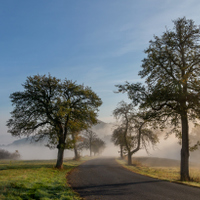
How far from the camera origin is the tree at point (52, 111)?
Answer: 2070cm

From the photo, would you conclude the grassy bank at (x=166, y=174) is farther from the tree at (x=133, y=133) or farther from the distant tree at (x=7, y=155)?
the distant tree at (x=7, y=155)

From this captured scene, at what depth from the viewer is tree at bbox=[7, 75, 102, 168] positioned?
20.7m

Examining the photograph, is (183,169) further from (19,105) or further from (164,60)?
(19,105)

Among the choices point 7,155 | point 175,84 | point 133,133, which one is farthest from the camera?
point 7,155

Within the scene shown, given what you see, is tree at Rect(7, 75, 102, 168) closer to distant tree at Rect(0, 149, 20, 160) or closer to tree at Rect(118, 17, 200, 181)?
tree at Rect(118, 17, 200, 181)

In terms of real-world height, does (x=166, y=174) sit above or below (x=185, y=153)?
below

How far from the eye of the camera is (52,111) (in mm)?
21203

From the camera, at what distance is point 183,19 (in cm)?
1709

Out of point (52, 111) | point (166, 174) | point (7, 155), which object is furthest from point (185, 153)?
point (7, 155)

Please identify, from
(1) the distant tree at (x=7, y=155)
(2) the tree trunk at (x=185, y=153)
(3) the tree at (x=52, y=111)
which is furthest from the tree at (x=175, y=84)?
(1) the distant tree at (x=7, y=155)

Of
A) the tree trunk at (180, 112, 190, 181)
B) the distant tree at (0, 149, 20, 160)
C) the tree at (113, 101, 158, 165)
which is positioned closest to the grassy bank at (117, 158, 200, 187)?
the tree trunk at (180, 112, 190, 181)

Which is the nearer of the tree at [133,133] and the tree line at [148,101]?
the tree line at [148,101]

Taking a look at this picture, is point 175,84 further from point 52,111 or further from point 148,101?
point 52,111

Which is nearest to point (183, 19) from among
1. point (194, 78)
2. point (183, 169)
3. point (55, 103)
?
point (194, 78)
